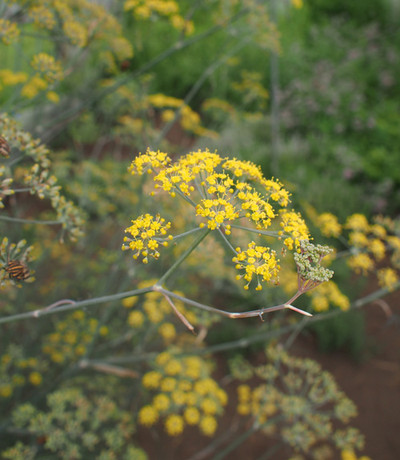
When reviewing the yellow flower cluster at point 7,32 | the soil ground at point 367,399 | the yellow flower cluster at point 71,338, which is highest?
the yellow flower cluster at point 7,32

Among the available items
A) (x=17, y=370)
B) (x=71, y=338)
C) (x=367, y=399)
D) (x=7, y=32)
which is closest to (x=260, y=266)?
(x=7, y=32)

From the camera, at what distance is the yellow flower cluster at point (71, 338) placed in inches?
140

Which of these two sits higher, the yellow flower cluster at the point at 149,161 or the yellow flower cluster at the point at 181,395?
the yellow flower cluster at the point at 149,161

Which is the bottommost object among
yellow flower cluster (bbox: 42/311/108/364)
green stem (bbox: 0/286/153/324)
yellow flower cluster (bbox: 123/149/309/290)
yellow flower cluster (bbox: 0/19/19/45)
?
yellow flower cluster (bbox: 42/311/108/364)

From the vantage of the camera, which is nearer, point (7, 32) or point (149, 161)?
point (149, 161)

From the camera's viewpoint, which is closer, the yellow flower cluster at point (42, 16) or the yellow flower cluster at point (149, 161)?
the yellow flower cluster at point (149, 161)

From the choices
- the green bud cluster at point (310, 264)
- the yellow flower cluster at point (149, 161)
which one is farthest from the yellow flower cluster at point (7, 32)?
the green bud cluster at point (310, 264)

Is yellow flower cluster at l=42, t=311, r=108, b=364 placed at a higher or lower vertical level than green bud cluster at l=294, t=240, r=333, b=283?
lower

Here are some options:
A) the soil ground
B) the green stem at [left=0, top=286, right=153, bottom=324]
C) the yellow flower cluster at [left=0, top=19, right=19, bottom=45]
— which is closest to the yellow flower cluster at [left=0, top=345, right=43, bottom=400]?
the soil ground

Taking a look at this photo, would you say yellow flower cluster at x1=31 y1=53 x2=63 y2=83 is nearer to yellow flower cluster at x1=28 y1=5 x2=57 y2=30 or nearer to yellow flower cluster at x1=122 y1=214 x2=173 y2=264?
yellow flower cluster at x1=28 y1=5 x2=57 y2=30

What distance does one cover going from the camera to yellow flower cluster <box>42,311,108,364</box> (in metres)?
3.56

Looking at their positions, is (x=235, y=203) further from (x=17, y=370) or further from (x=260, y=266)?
(x=17, y=370)

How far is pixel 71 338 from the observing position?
11.7 ft

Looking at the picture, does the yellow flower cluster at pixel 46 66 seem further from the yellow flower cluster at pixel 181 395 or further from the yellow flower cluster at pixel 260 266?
the yellow flower cluster at pixel 181 395
